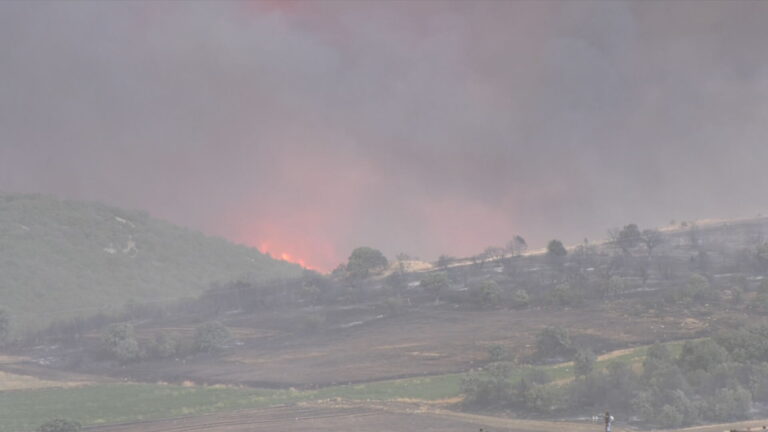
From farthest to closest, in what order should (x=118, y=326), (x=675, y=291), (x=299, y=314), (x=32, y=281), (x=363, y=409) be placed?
1. (x=32, y=281)
2. (x=299, y=314)
3. (x=118, y=326)
4. (x=675, y=291)
5. (x=363, y=409)

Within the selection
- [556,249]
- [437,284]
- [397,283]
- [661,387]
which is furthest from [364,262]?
[661,387]

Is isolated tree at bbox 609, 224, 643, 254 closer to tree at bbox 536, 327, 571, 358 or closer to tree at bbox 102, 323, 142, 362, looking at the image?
tree at bbox 536, 327, 571, 358

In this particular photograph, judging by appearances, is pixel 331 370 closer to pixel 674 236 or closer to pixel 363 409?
pixel 363 409

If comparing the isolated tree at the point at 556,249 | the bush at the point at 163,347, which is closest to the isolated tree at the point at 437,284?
the isolated tree at the point at 556,249

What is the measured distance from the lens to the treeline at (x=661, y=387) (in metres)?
49.7

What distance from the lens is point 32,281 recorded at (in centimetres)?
17800

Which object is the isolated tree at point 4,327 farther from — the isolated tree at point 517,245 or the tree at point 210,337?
the isolated tree at point 517,245

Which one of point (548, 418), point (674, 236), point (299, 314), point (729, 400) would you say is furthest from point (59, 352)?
point (674, 236)

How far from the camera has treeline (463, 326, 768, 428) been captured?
49.7 metres

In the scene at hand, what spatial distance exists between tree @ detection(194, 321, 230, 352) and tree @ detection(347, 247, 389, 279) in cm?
3580

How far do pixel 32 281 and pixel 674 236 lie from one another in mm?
149999

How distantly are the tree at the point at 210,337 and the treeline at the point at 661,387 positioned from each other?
5070 cm

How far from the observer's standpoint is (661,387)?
5228cm

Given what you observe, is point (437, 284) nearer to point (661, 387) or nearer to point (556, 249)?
point (556, 249)
